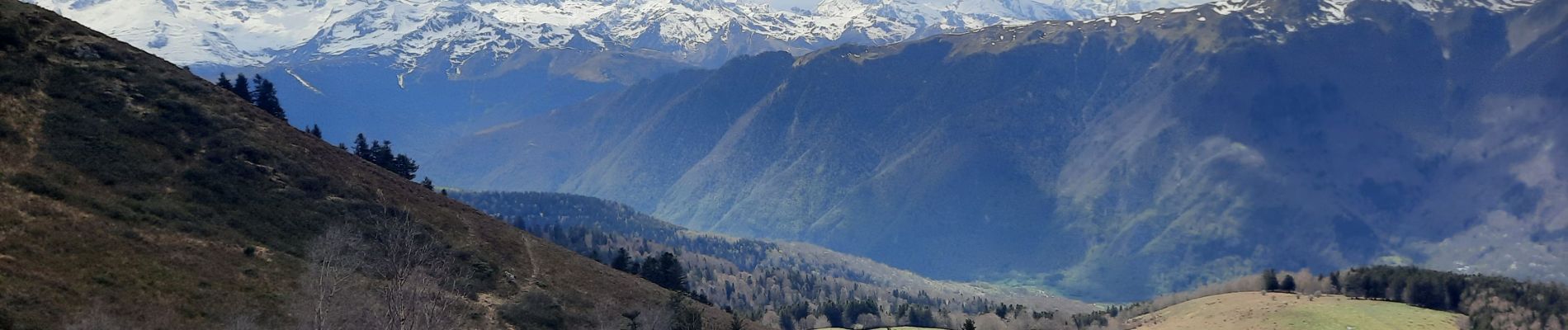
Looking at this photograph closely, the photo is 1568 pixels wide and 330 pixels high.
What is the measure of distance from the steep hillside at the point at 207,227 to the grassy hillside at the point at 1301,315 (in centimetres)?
6635

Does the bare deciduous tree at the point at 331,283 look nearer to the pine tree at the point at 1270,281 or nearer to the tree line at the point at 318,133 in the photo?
the tree line at the point at 318,133

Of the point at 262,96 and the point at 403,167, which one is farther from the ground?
the point at 262,96

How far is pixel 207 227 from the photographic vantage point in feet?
247

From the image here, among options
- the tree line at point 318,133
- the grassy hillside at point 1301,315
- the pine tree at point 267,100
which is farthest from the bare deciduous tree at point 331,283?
the grassy hillside at point 1301,315

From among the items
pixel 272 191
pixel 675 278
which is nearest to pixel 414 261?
pixel 272 191

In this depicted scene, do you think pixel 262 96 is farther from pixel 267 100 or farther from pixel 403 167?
Result: pixel 403 167

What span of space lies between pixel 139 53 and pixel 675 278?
57.4 metres

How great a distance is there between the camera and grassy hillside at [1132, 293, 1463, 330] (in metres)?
121

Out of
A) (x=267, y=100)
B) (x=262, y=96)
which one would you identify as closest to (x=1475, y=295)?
(x=267, y=100)

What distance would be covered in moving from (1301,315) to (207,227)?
108220mm

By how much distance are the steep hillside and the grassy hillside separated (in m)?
66.4

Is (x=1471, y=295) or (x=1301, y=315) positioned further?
(x=1471, y=295)

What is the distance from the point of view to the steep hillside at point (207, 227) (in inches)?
2314

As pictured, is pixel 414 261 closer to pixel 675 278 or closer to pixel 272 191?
pixel 272 191
